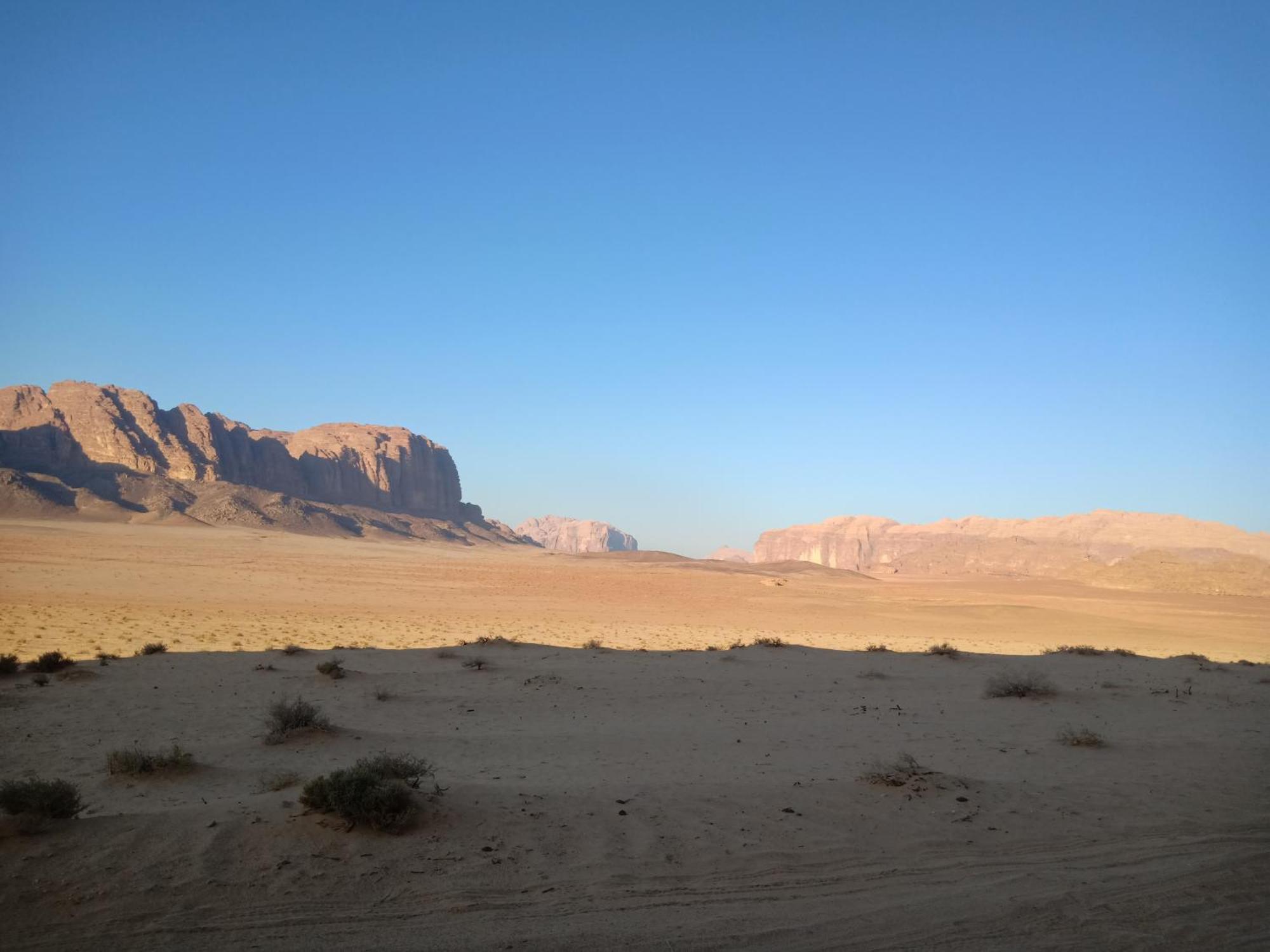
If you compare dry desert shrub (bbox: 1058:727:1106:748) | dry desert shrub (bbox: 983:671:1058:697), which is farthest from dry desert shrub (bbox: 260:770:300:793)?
dry desert shrub (bbox: 983:671:1058:697)

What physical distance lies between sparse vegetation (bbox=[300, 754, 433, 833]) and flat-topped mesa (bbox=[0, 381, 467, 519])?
12335cm

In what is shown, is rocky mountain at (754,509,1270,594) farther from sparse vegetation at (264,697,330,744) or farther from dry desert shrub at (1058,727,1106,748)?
sparse vegetation at (264,697,330,744)

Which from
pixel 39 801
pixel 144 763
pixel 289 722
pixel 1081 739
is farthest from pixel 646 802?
pixel 1081 739

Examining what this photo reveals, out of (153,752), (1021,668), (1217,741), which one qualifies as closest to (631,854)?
(153,752)

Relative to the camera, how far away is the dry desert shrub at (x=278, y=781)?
22.2 ft

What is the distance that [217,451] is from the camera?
430 feet

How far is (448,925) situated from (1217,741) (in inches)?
419

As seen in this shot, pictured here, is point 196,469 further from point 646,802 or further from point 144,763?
point 646,802

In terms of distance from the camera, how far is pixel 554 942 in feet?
14.2

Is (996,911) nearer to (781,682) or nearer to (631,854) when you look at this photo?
(631,854)

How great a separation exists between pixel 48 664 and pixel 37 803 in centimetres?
941

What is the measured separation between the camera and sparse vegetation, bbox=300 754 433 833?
218 inches

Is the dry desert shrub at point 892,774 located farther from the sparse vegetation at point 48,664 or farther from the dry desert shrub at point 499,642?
the sparse vegetation at point 48,664

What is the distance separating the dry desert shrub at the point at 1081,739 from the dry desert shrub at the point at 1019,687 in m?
3.27
